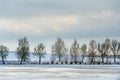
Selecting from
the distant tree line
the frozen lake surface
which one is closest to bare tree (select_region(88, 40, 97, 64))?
the distant tree line

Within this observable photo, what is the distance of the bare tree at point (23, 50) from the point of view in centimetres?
13112

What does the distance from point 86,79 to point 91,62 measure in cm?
8907

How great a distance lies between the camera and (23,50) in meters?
133

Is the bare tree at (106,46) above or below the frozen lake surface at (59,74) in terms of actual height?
above

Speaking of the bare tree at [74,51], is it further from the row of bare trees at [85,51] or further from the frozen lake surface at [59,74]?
the frozen lake surface at [59,74]

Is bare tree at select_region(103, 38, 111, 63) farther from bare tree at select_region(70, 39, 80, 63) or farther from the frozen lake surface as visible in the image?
the frozen lake surface

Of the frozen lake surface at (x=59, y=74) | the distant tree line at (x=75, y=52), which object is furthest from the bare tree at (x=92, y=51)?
the frozen lake surface at (x=59, y=74)

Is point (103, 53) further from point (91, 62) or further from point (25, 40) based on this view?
point (25, 40)

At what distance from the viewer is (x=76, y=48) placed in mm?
148500

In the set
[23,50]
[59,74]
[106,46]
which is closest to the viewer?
[59,74]

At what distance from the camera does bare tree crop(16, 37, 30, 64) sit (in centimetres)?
13112

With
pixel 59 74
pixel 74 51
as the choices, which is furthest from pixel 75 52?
pixel 59 74

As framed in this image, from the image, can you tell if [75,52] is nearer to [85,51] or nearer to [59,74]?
[85,51]

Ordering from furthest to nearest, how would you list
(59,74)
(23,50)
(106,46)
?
(106,46), (23,50), (59,74)
